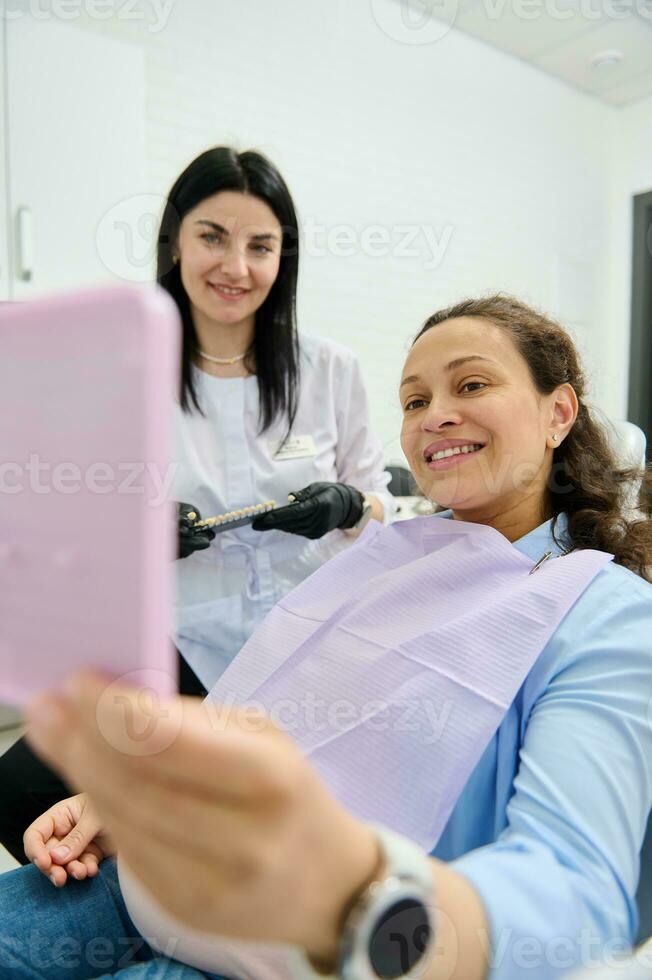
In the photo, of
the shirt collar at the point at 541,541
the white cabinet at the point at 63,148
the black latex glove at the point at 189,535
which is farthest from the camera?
the white cabinet at the point at 63,148

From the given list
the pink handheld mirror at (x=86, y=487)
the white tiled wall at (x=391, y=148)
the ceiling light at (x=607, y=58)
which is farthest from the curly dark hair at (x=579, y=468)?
the ceiling light at (x=607, y=58)

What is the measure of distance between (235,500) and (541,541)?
0.78 m

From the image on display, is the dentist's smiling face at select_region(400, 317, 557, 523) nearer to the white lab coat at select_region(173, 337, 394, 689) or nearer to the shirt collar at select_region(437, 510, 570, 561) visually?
the shirt collar at select_region(437, 510, 570, 561)

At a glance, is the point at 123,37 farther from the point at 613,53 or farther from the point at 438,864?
the point at 438,864

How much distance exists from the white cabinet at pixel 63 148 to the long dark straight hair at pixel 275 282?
2.74 ft

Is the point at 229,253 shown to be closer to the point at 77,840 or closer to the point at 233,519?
the point at 233,519

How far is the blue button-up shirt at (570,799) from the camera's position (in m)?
0.56

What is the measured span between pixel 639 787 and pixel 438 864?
25 cm

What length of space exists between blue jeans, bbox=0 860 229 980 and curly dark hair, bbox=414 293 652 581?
2.58ft

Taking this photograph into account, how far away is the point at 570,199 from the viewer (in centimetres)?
462

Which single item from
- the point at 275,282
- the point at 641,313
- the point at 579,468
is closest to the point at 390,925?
the point at 579,468

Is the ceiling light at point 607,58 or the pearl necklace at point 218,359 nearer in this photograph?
the pearl necklace at point 218,359

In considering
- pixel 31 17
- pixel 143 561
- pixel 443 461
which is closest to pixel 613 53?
pixel 31 17

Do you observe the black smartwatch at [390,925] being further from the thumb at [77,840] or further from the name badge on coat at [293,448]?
the name badge on coat at [293,448]
